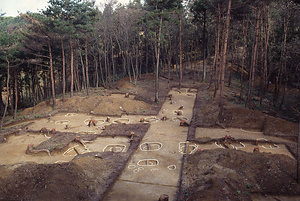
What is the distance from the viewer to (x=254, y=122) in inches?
585

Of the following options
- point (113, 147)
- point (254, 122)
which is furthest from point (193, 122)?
point (113, 147)

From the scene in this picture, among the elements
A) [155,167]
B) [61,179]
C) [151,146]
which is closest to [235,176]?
[155,167]

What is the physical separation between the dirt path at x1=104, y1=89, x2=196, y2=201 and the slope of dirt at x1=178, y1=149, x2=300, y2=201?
2.28 ft

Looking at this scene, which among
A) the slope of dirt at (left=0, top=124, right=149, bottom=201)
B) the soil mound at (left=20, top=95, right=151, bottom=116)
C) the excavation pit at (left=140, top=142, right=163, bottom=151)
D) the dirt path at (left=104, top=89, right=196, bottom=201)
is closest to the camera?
the slope of dirt at (left=0, top=124, right=149, bottom=201)

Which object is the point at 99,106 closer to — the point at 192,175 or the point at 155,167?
the point at 155,167

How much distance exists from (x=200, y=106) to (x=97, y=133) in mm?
9393

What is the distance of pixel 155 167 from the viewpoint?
10570 mm

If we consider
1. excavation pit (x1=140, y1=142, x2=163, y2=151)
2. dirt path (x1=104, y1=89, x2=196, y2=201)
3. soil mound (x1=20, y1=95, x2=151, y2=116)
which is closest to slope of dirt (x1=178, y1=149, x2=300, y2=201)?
dirt path (x1=104, y1=89, x2=196, y2=201)

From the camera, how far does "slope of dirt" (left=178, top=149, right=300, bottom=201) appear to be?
768cm

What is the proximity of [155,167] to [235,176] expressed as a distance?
3565 millimetres

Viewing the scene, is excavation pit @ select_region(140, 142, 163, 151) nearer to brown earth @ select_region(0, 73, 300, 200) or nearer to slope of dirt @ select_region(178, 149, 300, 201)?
brown earth @ select_region(0, 73, 300, 200)

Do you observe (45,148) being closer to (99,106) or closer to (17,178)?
(17,178)

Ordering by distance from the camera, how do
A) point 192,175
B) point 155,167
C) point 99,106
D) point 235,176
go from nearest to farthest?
point 235,176 → point 192,175 → point 155,167 → point 99,106

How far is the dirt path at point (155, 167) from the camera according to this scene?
872cm
